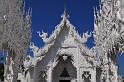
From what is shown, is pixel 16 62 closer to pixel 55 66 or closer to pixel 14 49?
pixel 14 49

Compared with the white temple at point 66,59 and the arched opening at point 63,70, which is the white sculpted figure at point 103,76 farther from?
the arched opening at point 63,70

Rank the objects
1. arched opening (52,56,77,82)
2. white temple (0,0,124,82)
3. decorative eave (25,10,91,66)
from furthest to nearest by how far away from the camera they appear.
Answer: arched opening (52,56,77,82) → decorative eave (25,10,91,66) → white temple (0,0,124,82)

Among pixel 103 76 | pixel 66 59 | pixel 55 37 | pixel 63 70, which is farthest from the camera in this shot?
pixel 63 70

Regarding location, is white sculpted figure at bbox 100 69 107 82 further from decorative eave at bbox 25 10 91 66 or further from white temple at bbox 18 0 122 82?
decorative eave at bbox 25 10 91 66

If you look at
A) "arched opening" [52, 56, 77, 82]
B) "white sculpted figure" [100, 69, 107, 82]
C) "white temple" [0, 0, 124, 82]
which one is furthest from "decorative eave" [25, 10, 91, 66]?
"white sculpted figure" [100, 69, 107, 82]

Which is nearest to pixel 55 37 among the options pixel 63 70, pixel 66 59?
pixel 66 59

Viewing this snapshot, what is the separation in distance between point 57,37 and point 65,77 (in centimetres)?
288

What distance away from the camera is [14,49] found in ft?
43.4

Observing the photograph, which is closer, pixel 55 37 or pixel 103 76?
pixel 103 76

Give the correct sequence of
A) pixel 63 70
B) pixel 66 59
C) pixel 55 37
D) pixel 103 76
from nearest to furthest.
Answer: pixel 103 76
pixel 55 37
pixel 66 59
pixel 63 70

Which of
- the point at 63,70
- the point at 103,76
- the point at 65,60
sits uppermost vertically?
the point at 65,60

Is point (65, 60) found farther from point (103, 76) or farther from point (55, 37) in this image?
point (103, 76)

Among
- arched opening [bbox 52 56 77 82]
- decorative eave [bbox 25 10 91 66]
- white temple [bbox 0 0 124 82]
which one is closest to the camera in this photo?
white temple [bbox 0 0 124 82]

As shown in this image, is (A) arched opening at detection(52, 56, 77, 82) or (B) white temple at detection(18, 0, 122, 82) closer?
(B) white temple at detection(18, 0, 122, 82)
